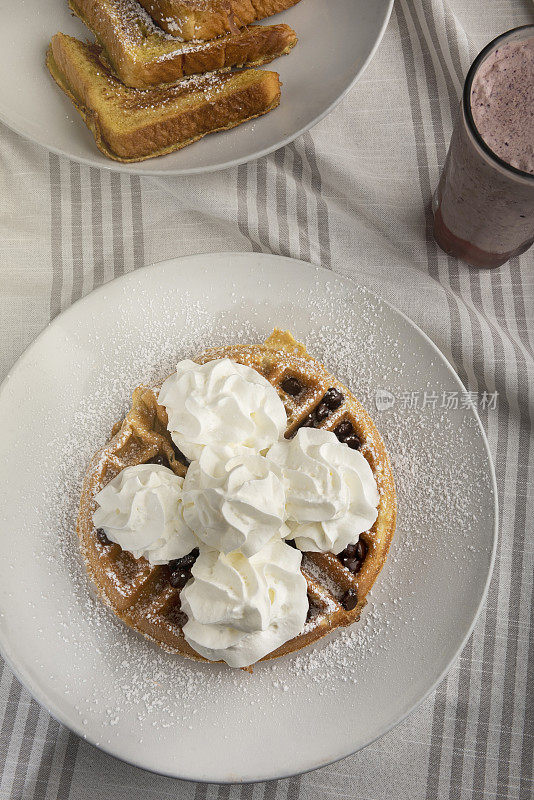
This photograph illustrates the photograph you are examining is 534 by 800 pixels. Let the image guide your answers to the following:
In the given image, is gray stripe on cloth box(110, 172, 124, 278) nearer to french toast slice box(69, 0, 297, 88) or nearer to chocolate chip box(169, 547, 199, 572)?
french toast slice box(69, 0, 297, 88)

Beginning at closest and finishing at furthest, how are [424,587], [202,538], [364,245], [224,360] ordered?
1. [202,538]
2. [224,360]
3. [424,587]
4. [364,245]

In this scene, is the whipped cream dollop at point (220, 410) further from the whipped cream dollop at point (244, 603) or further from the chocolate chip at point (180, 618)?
the chocolate chip at point (180, 618)

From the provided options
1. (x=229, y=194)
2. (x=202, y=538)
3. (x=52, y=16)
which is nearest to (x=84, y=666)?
(x=202, y=538)

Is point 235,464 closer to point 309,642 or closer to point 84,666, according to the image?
point 309,642

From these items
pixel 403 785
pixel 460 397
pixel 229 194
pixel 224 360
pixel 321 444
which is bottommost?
pixel 403 785

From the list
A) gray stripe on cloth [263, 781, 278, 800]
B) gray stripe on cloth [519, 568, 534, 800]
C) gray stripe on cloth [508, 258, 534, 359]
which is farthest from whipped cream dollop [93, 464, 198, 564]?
gray stripe on cloth [508, 258, 534, 359]

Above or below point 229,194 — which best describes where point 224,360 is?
below

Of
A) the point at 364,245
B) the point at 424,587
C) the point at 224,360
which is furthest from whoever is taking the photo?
the point at 364,245
